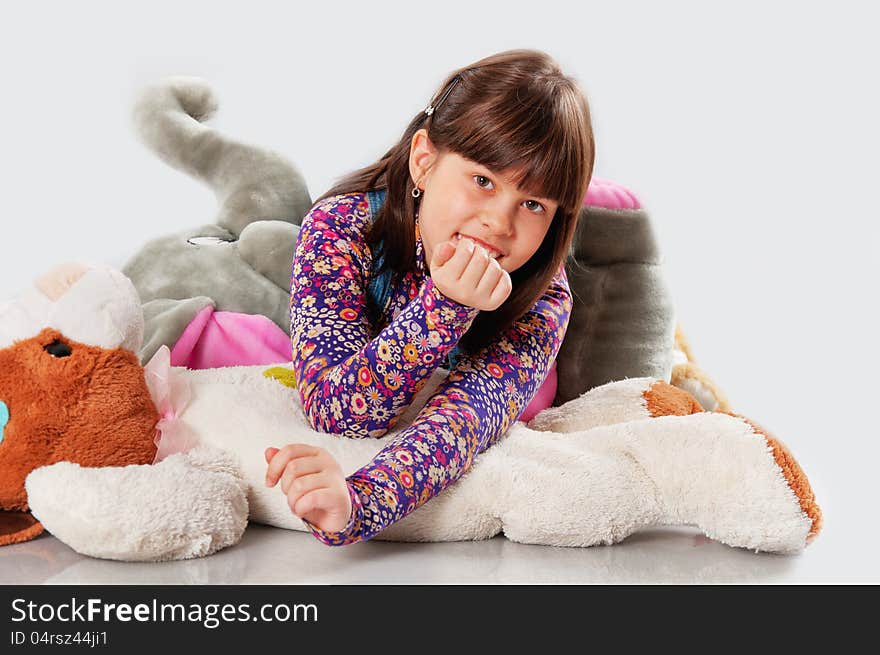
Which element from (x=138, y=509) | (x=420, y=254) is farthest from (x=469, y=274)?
(x=138, y=509)

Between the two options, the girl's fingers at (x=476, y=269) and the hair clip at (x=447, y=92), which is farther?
the hair clip at (x=447, y=92)

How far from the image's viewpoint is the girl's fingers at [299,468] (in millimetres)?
917

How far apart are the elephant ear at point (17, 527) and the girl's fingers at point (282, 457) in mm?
297

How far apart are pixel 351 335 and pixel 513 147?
0.88 feet

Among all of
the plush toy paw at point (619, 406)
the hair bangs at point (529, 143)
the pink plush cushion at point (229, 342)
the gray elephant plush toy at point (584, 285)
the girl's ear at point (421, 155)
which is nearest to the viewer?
the hair bangs at point (529, 143)

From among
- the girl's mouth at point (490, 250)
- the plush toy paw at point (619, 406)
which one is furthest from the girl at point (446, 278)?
the plush toy paw at point (619, 406)

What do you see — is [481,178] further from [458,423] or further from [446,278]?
[458,423]

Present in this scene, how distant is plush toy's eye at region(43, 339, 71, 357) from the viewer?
3.70 ft

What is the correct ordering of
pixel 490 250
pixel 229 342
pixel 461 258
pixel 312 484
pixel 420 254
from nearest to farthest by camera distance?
pixel 312 484 → pixel 461 258 → pixel 490 250 → pixel 420 254 → pixel 229 342

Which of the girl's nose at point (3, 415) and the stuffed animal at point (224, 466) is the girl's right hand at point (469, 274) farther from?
the girl's nose at point (3, 415)

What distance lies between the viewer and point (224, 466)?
3.72 feet

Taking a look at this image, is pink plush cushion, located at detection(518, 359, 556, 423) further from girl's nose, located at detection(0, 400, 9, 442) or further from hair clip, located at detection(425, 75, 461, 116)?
girl's nose, located at detection(0, 400, 9, 442)
